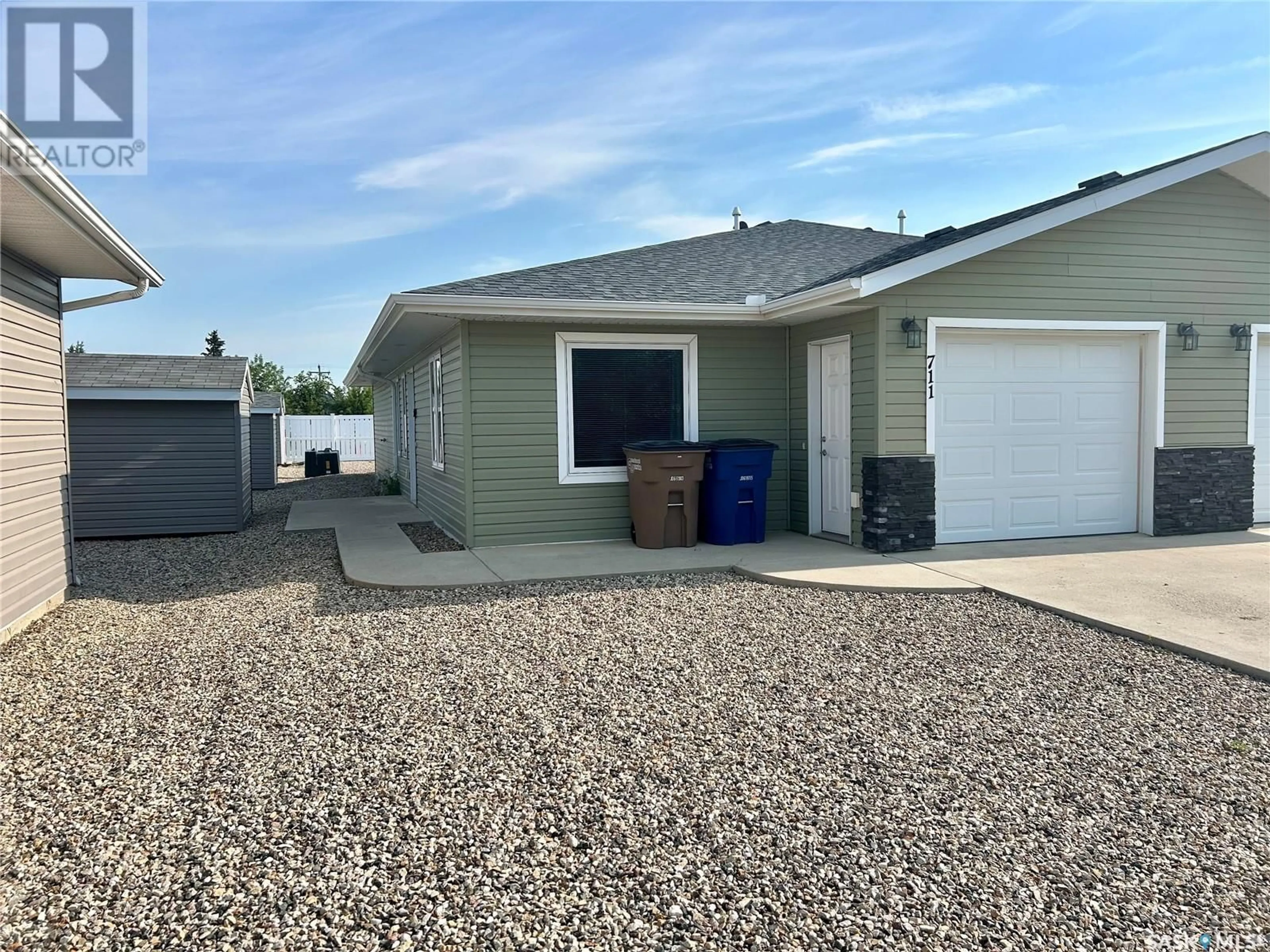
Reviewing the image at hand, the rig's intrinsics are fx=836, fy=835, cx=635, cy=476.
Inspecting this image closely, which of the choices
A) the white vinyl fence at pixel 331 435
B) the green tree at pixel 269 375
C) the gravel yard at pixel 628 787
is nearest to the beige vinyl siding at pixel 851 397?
the gravel yard at pixel 628 787

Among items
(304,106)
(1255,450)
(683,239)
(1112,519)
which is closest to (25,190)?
(304,106)

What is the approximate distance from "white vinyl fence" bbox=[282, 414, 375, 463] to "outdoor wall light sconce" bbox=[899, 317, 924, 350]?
82.7ft

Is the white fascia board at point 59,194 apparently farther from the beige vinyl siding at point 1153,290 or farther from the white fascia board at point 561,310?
the beige vinyl siding at point 1153,290

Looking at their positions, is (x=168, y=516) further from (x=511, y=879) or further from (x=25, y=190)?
(x=511, y=879)

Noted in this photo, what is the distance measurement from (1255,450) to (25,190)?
11032 mm

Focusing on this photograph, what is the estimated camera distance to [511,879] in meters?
2.49

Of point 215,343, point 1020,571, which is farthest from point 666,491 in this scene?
point 215,343

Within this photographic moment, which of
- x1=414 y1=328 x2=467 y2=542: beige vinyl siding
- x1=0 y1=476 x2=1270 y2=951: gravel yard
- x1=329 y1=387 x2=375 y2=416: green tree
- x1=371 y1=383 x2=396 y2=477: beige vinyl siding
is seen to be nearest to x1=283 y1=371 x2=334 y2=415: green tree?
x1=329 y1=387 x2=375 y2=416: green tree

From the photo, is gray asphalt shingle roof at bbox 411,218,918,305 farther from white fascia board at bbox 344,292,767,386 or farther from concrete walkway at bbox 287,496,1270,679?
concrete walkway at bbox 287,496,1270,679

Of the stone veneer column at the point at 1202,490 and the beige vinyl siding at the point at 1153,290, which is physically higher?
the beige vinyl siding at the point at 1153,290

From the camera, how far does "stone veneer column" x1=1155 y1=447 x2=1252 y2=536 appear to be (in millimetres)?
8609

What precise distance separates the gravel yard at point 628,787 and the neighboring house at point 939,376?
2934 mm

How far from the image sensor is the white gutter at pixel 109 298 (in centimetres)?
702

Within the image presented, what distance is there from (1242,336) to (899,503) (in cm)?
436
